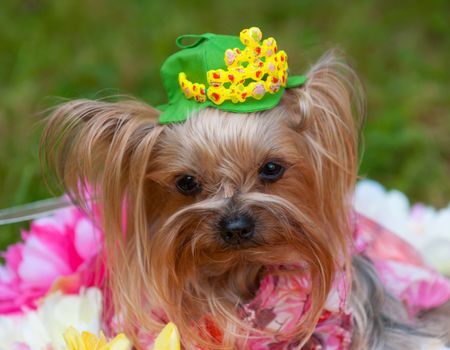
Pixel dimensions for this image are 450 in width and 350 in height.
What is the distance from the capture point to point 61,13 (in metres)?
3.81

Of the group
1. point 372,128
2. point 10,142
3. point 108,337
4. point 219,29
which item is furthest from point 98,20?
point 108,337

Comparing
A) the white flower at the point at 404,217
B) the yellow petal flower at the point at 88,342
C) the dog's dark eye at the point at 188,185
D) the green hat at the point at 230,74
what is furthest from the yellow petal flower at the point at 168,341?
the white flower at the point at 404,217

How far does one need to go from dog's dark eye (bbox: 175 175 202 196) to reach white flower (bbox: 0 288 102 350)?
0.44 meters

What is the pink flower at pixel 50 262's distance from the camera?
2.14 m

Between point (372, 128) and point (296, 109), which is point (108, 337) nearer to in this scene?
point (296, 109)

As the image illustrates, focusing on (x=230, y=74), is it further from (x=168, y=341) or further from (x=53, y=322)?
(x=53, y=322)

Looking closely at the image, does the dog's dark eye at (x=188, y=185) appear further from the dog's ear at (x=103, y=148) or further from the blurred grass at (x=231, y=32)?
the blurred grass at (x=231, y=32)

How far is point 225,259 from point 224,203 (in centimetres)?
15

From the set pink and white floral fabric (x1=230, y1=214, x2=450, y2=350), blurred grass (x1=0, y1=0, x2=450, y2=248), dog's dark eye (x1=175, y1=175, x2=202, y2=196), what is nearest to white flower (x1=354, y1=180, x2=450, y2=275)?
pink and white floral fabric (x1=230, y1=214, x2=450, y2=350)

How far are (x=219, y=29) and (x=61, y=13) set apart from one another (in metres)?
0.74

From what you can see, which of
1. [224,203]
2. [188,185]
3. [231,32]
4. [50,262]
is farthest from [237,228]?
[231,32]

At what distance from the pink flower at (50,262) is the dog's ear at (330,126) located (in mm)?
619

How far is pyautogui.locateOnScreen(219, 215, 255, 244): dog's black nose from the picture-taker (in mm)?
1656

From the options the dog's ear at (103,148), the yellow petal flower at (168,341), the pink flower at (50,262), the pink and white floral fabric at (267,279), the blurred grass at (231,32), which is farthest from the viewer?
the blurred grass at (231,32)
